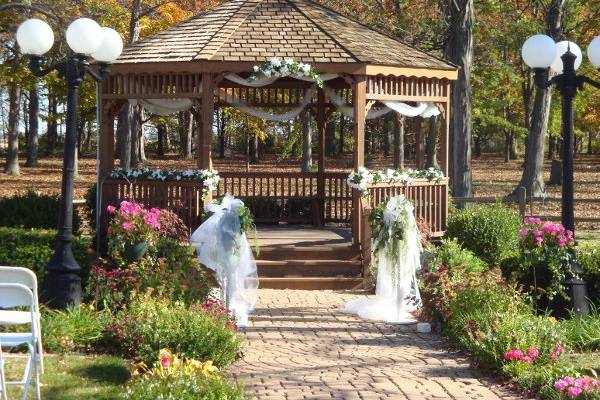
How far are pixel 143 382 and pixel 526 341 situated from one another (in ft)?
11.9

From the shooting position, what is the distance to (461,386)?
8.26m

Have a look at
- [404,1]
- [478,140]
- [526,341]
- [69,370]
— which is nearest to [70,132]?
[69,370]

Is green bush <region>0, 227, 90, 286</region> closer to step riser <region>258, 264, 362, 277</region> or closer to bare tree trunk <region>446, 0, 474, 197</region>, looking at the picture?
step riser <region>258, 264, 362, 277</region>

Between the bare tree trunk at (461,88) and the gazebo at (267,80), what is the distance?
5.54 metres

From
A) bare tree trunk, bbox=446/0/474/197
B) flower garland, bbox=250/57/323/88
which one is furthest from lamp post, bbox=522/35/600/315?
bare tree trunk, bbox=446/0/474/197

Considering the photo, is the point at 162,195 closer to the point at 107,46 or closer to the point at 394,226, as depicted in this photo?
the point at 107,46

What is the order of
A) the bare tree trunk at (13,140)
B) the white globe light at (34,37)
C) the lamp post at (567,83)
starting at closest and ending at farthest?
the white globe light at (34,37) < the lamp post at (567,83) < the bare tree trunk at (13,140)

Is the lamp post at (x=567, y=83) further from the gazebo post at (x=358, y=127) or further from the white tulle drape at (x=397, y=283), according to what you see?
the gazebo post at (x=358, y=127)

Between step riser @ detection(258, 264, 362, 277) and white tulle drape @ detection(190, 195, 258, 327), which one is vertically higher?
white tulle drape @ detection(190, 195, 258, 327)

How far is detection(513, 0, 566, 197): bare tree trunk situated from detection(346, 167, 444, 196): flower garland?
31.8 ft

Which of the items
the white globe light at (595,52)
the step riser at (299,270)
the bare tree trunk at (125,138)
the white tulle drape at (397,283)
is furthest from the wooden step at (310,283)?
the bare tree trunk at (125,138)

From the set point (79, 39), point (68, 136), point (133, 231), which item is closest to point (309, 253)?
point (133, 231)

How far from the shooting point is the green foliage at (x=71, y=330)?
905 centimetres

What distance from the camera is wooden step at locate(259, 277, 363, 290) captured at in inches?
572
